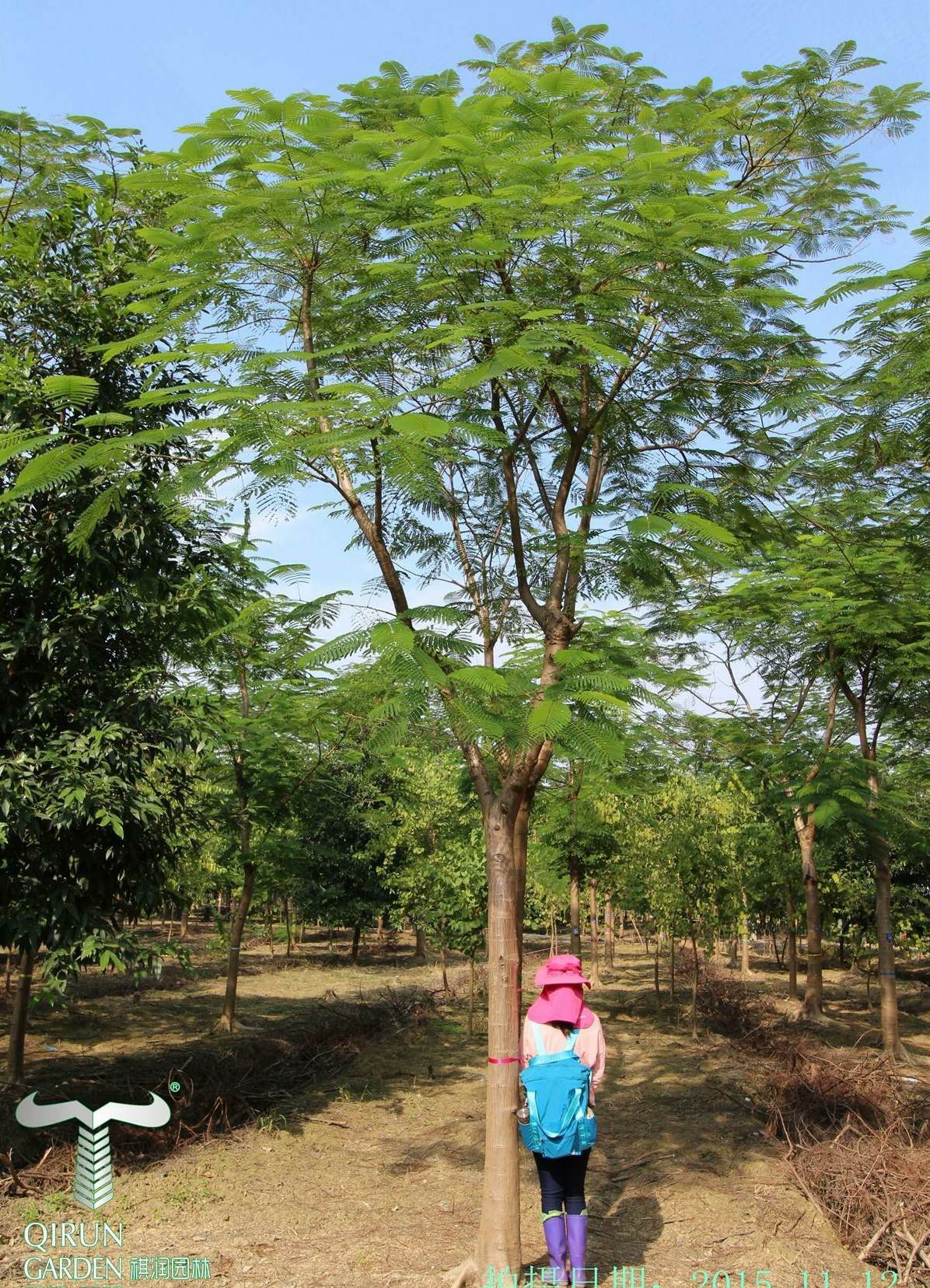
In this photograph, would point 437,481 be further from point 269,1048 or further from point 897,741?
point 897,741

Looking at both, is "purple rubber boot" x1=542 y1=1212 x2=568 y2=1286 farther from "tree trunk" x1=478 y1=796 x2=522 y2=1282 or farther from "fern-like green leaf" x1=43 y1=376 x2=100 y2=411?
"fern-like green leaf" x1=43 y1=376 x2=100 y2=411

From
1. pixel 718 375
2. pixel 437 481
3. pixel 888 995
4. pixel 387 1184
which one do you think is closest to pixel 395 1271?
pixel 387 1184

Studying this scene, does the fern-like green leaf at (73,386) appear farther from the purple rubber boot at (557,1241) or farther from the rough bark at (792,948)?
the rough bark at (792,948)

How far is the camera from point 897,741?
1377 centimetres

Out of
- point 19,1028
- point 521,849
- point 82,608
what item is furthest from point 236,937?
point 521,849

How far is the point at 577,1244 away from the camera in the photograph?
481cm

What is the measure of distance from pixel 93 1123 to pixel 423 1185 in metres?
2.44

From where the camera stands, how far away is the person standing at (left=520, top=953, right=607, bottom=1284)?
4.82 m

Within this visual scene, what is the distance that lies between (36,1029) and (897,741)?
12.3 m

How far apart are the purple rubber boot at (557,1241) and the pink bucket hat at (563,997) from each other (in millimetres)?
952

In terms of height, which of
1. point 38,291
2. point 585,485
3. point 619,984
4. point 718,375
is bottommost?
point 619,984

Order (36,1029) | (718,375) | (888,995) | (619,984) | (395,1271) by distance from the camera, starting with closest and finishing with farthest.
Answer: (395,1271), (718,375), (888,995), (36,1029), (619,984)

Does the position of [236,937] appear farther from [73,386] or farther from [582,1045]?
[73,386]

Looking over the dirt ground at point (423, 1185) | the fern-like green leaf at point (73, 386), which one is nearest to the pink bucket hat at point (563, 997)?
the dirt ground at point (423, 1185)
